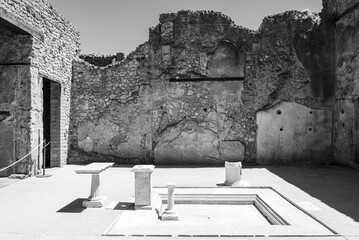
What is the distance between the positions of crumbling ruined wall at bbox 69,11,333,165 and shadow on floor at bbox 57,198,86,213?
4849 millimetres

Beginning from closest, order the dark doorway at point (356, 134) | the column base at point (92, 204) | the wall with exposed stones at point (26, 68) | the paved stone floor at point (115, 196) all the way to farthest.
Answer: the paved stone floor at point (115, 196) → the column base at point (92, 204) → the wall with exposed stones at point (26, 68) → the dark doorway at point (356, 134)

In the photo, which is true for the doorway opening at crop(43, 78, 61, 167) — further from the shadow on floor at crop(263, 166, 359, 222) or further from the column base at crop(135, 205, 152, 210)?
the shadow on floor at crop(263, 166, 359, 222)

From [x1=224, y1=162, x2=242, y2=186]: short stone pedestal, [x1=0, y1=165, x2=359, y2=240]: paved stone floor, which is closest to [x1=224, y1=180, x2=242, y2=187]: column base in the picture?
[x1=224, y1=162, x2=242, y2=186]: short stone pedestal

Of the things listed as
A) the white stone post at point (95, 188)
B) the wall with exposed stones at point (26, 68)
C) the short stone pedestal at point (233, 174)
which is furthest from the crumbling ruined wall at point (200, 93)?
the white stone post at point (95, 188)

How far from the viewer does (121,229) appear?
424cm

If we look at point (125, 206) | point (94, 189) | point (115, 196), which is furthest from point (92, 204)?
point (115, 196)

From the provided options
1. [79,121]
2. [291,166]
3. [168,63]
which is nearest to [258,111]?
[291,166]

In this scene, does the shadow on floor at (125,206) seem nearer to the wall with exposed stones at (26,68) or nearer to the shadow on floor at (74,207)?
the shadow on floor at (74,207)

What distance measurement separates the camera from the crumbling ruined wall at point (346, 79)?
9.35 metres

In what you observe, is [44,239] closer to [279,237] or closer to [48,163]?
[279,237]

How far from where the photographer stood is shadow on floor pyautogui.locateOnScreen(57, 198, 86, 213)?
509 cm

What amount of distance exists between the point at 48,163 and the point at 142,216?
7055 mm

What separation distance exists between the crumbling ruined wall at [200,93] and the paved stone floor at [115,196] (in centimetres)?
95

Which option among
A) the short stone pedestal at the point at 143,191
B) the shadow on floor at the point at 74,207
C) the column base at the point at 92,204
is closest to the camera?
the shadow on floor at the point at 74,207
